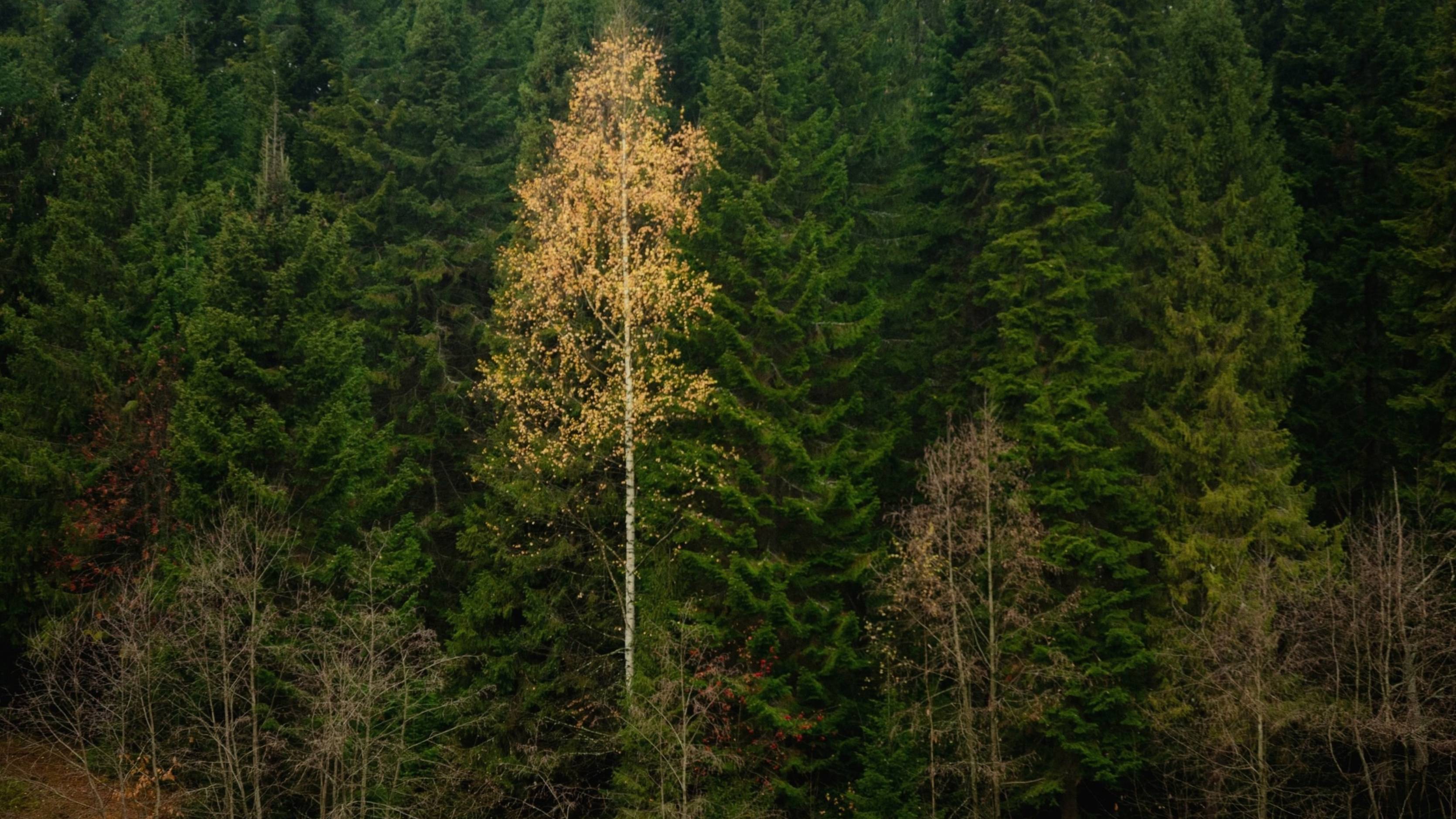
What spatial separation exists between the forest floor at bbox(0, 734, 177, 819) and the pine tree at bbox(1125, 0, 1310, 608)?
20.5 m

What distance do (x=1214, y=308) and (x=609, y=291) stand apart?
12155 millimetres

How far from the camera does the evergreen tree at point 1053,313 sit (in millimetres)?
22531

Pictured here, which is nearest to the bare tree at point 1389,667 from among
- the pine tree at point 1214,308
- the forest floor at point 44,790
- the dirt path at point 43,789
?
the pine tree at point 1214,308

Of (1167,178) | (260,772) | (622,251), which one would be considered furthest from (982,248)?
(260,772)

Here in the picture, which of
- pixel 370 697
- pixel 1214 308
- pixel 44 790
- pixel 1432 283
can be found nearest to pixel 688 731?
pixel 370 697

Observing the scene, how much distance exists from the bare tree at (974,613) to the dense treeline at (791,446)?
0.46ft

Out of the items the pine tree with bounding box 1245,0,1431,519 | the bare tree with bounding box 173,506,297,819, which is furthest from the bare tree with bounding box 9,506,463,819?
the pine tree with bounding box 1245,0,1431,519

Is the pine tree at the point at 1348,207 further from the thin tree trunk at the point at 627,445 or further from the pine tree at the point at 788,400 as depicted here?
the thin tree trunk at the point at 627,445

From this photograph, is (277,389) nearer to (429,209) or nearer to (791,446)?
(791,446)

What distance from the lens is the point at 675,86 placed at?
36125 mm

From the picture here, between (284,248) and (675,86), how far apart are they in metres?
16.3

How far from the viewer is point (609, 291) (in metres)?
22.5

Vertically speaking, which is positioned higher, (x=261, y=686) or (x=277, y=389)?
(x=277, y=389)

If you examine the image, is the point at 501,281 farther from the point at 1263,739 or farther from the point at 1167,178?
the point at 1263,739
